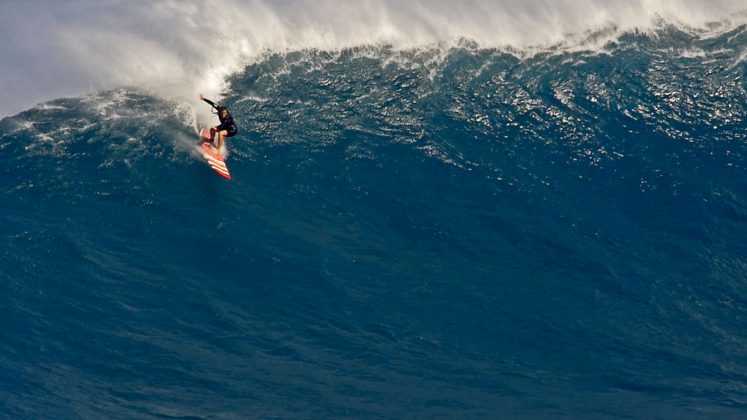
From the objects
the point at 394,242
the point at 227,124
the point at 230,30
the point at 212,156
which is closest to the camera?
the point at 394,242

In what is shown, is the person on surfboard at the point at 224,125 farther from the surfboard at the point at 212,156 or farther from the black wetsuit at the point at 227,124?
the surfboard at the point at 212,156

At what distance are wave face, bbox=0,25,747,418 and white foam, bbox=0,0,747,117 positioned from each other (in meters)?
0.94

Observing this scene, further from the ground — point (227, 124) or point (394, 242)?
point (227, 124)

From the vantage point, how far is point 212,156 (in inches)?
1387

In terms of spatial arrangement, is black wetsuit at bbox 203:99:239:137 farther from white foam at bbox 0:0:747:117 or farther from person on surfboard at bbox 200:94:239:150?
white foam at bbox 0:0:747:117

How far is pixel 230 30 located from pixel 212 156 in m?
6.74

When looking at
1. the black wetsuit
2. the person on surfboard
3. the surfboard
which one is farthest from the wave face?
the black wetsuit

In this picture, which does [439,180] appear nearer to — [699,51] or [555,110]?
[555,110]

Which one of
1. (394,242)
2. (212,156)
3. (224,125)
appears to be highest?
(224,125)

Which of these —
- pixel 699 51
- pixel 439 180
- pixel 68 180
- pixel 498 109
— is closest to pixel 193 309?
pixel 68 180

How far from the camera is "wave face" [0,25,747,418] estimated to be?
3100 centimetres

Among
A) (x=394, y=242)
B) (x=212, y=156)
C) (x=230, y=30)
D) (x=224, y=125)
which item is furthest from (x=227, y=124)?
(x=394, y=242)

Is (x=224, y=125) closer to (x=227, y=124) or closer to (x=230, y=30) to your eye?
(x=227, y=124)

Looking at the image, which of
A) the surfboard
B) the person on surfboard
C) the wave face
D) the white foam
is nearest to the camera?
the wave face
